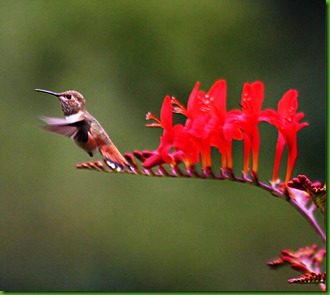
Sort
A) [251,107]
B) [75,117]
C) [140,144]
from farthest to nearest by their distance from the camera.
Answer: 1. [140,144]
2. [75,117]
3. [251,107]

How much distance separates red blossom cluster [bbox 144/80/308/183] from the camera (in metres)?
1.13

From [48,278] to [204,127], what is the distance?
9.74 feet

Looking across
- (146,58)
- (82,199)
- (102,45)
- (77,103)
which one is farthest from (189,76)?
(77,103)

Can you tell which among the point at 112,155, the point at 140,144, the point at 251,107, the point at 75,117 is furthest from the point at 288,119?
the point at 140,144

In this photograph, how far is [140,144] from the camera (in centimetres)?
430

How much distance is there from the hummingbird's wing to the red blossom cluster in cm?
36

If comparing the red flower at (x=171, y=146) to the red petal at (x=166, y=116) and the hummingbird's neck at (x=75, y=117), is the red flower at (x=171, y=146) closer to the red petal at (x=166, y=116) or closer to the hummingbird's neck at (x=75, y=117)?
the red petal at (x=166, y=116)

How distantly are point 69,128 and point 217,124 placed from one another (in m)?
0.49

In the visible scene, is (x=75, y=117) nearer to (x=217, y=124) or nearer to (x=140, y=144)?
(x=217, y=124)

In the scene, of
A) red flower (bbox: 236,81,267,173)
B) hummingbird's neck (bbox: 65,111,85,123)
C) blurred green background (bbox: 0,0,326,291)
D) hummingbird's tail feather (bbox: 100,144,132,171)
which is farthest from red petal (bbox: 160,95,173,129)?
blurred green background (bbox: 0,0,326,291)

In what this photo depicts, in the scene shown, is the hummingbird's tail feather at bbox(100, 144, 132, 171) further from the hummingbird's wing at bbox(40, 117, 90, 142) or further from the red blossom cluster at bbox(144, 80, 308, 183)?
the red blossom cluster at bbox(144, 80, 308, 183)

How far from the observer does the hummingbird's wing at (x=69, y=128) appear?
1458 millimetres

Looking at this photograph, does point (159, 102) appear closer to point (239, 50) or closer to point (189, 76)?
point (189, 76)

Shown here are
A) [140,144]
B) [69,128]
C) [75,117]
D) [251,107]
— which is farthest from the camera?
[140,144]
